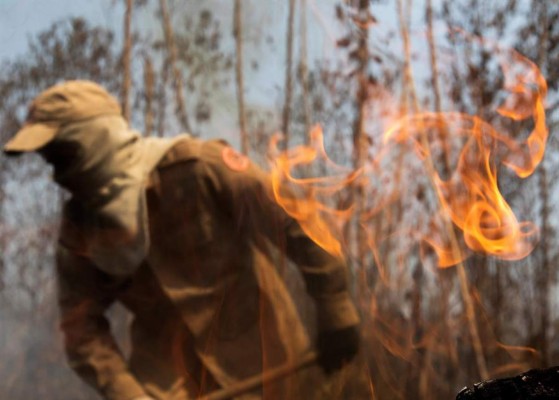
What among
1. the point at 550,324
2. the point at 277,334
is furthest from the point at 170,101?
the point at 550,324

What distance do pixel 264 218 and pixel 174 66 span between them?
18.4 inches

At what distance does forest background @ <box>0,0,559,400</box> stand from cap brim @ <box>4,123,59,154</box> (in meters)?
0.11

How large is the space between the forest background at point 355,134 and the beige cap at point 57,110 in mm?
107

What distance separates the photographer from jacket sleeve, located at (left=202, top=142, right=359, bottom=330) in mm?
1668

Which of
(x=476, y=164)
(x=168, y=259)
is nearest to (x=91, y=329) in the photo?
(x=168, y=259)

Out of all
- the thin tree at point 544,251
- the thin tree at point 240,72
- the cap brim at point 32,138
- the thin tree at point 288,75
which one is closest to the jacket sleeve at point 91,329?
the cap brim at point 32,138

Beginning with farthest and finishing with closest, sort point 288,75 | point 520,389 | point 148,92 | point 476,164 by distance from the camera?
point 476,164, point 288,75, point 148,92, point 520,389

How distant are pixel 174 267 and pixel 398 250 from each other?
0.71 metres

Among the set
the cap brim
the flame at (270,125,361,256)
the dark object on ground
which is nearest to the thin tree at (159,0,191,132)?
the flame at (270,125,361,256)

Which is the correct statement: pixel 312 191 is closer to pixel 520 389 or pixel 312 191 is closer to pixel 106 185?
pixel 106 185

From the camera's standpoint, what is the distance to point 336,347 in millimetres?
1681

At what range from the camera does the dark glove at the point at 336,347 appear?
166cm

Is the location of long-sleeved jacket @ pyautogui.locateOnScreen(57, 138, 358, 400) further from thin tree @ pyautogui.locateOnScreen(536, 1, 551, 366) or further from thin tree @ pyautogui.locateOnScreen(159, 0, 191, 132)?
thin tree @ pyautogui.locateOnScreen(536, 1, 551, 366)

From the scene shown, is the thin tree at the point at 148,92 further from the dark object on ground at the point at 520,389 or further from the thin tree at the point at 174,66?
the dark object on ground at the point at 520,389
